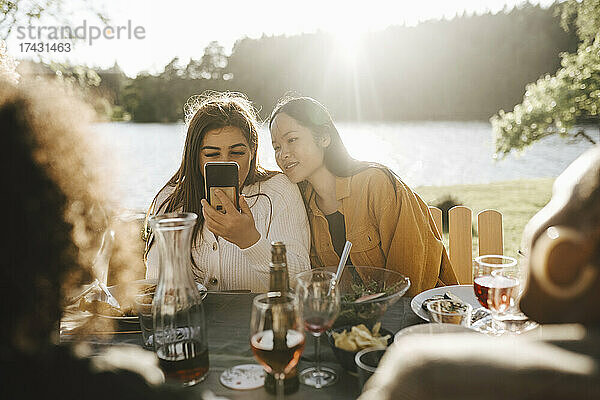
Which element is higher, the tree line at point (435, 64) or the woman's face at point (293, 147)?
the tree line at point (435, 64)

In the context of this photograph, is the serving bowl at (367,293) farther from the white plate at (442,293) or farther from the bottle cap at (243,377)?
the bottle cap at (243,377)

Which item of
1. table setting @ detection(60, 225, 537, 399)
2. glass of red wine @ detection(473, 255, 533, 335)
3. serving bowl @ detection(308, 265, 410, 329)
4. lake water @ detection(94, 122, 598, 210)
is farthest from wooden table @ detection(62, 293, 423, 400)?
lake water @ detection(94, 122, 598, 210)

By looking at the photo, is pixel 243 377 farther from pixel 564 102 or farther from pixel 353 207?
pixel 564 102

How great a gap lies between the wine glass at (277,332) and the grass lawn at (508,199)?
7500 mm

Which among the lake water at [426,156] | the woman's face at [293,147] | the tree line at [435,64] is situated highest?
the tree line at [435,64]

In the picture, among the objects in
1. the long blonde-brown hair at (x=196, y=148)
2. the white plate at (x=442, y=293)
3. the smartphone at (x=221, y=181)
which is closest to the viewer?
the white plate at (x=442, y=293)

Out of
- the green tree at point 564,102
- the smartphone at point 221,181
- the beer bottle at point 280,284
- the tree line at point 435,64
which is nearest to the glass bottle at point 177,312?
the beer bottle at point 280,284

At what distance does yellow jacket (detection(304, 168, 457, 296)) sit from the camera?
108 inches

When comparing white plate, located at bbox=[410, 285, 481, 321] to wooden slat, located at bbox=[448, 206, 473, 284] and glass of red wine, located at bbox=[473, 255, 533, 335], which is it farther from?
wooden slat, located at bbox=[448, 206, 473, 284]

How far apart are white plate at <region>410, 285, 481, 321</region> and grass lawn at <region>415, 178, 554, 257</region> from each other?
645 cm

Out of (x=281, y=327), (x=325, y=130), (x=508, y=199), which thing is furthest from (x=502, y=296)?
(x=508, y=199)

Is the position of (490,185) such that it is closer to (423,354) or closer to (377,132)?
(377,132)

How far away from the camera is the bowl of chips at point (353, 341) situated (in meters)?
1.31

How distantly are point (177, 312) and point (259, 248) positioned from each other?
1.05m
